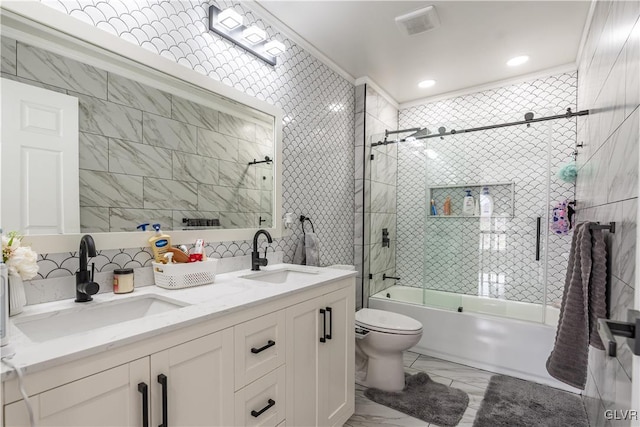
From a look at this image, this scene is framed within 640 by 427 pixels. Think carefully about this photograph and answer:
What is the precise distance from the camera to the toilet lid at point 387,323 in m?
2.06

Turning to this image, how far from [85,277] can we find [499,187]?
10.7 ft

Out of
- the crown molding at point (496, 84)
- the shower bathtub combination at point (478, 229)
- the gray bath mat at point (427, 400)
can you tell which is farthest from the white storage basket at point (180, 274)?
the crown molding at point (496, 84)

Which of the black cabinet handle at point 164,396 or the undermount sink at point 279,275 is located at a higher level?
the undermount sink at point 279,275

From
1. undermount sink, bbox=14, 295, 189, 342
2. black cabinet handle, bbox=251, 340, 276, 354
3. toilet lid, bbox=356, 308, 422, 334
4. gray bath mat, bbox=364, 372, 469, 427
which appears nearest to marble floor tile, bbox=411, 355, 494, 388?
gray bath mat, bbox=364, 372, 469, 427

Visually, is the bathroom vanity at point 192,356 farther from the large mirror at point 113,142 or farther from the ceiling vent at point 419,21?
the ceiling vent at point 419,21

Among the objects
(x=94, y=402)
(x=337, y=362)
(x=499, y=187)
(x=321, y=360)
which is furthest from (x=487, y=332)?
(x=94, y=402)

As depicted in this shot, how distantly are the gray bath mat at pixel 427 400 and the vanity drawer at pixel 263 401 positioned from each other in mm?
1036

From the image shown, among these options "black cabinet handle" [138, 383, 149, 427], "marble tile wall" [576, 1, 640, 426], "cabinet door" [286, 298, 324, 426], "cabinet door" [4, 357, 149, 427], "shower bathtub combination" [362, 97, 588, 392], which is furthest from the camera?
"shower bathtub combination" [362, 97, 588, 392]

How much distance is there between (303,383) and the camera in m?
1.41

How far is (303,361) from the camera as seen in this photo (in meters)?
1.41

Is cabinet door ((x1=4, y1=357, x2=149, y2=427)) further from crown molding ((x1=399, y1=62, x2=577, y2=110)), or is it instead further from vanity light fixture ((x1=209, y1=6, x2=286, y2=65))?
crown molding ((x1=399, y1=62, x2=577, y2=110))

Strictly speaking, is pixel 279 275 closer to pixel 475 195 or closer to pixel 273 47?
pixel 273 47

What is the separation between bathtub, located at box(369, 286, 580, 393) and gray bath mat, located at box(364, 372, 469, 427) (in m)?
0.49

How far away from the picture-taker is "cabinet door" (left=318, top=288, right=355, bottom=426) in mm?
1556
